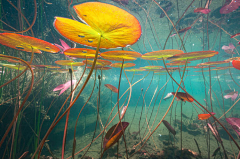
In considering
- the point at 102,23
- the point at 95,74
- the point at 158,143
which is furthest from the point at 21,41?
the point at 158,143

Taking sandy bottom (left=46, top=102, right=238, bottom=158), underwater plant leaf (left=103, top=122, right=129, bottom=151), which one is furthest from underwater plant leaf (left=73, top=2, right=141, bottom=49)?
sandy bottom (left=46, top=102, right=238, bottom=158)

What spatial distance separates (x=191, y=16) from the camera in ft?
25.6

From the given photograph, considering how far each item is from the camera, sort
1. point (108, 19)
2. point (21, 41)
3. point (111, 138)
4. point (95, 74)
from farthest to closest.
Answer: point (95, 74)
point (21, 41)
point (111, 138)
point (108, 19)

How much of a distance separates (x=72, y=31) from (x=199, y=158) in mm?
4380

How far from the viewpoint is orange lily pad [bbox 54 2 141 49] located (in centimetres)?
75

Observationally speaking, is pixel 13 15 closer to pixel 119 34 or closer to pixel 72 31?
pixel 72 31

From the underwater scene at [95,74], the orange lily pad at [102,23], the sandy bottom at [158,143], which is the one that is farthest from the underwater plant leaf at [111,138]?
the orange lily pad at [102,23]

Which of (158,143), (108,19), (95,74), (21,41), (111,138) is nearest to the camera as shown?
(108,19)

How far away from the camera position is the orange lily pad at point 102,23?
2.48 ft

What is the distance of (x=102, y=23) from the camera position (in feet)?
2.87

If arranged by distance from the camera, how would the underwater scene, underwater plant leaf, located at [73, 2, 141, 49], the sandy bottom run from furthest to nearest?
1. the sandy bottom
2. the underwater scene
3. underwater plant leaf, located at [73, 2, 141, 49]

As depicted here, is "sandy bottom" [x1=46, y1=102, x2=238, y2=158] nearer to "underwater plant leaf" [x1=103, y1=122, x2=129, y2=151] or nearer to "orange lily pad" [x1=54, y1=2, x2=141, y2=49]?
"underwater plant leaf" [x1=103, y1=122, x2=129, y2=151]

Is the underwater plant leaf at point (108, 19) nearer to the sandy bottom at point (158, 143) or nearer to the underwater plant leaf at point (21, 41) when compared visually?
the underwater plant leaf at point (21, 41)

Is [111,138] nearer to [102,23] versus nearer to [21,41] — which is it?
[102,23]
